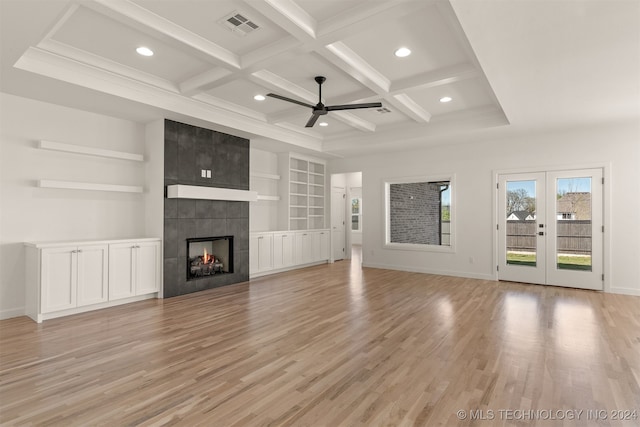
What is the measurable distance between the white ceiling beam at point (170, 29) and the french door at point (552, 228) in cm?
547

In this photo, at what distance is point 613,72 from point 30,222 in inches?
281

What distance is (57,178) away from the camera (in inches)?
180

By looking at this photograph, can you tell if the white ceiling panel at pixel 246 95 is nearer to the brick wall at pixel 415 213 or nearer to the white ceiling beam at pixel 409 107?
the white ceiling beam at pixel 409 107

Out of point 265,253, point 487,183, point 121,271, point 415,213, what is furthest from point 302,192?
point 121,271

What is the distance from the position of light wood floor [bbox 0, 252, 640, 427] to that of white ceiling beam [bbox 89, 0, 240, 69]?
3.00 m

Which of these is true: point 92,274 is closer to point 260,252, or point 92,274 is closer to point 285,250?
point 260,252

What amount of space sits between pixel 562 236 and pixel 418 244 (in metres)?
2.68

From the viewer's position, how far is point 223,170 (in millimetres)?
6059

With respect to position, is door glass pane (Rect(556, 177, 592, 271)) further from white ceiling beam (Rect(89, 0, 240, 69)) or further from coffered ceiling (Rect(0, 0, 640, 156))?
white ceiling beam (Rect(89, 0, 240, 69))

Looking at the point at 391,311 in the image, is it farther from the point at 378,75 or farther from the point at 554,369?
the point at 378,75

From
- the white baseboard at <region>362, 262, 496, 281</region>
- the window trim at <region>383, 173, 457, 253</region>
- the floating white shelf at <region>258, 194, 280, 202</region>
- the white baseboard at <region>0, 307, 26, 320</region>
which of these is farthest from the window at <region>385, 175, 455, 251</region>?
the white baseboard at <region>0, 307, 26, 320</region>

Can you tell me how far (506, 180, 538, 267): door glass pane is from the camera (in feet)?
20.5

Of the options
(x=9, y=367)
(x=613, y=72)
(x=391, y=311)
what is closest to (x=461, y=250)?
(x=391, y=311)

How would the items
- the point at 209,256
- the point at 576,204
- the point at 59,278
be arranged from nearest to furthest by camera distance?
the point at 59,278 < the point at 576,204 < the point at 209,256
